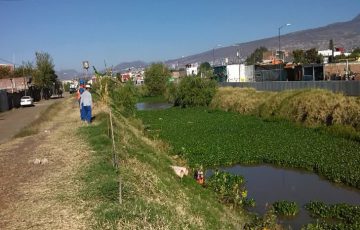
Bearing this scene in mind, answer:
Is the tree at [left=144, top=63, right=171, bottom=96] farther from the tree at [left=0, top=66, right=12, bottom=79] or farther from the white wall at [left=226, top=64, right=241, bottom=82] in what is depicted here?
the tree at [left=0, top=66, right=12, bottom=79]

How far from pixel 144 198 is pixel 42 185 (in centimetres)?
267

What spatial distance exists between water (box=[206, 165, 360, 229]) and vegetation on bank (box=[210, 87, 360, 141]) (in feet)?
25.0

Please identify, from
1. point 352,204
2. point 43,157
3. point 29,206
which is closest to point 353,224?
point 352,204

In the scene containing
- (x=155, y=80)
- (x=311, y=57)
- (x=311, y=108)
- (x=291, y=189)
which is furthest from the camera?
(x=155, y=80)

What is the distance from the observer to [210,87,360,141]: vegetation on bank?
2741 centimetres

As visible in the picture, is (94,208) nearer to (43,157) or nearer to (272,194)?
(43,157)

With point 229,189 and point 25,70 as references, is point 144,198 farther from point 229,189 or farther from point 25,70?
point 25,70

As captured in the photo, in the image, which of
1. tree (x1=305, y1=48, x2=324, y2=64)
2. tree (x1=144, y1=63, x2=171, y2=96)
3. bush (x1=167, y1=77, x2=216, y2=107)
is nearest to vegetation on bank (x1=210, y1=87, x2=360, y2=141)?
bush (x1=167, y1=77, x2=216, y2=107)

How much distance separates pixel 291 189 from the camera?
16641mm

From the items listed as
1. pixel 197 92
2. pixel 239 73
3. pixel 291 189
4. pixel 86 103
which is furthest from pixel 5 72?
pixel 291 189

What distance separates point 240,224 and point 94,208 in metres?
4.49

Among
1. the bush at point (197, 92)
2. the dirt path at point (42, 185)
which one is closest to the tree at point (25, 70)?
the bush at point (197, 92)

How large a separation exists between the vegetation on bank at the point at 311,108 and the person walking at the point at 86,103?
14.3 metres

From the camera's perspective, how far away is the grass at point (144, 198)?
25.9 ft
